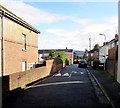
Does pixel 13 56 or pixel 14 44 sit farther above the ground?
pixel 14 44

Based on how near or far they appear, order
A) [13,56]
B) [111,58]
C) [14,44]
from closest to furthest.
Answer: [13,56] → [14,44] → [111,58]

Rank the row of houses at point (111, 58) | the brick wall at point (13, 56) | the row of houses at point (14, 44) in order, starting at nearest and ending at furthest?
1. the row of houses at point (14, 44)
2. the brick wall at point (13, 56)
3. the row of houses at point (111, 58)

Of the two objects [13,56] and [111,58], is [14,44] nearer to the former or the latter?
[13,56]

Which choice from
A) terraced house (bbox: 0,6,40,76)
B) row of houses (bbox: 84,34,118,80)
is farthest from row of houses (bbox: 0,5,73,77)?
row of houses (bbox: 84,34,118,80)

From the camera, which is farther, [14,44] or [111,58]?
[111,58]

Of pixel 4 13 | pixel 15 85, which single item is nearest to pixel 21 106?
pixel 15 85

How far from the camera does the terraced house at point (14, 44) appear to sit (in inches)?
506

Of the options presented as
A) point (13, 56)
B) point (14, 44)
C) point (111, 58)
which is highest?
point (14, 44)

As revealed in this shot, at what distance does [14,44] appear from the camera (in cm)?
1516

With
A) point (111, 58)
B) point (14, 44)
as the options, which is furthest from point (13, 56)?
point (111, 58)

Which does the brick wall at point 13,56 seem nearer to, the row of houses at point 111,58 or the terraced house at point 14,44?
the terraced house at point 14,44

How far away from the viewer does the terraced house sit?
12859mm

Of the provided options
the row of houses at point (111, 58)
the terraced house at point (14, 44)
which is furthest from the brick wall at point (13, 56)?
the row of houses at point (111, 58)

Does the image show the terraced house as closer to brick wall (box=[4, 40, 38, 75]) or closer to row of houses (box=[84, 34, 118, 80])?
brick wall (box=[4, 40, 38, 75])
